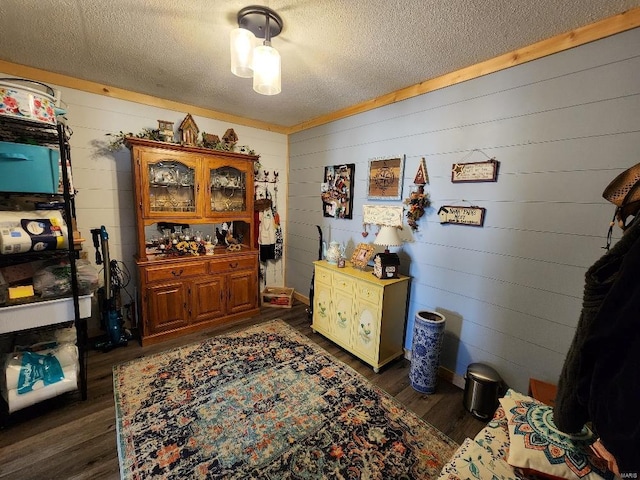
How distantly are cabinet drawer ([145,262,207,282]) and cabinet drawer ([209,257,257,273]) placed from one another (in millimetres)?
100

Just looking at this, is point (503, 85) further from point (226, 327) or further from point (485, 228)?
point (226, 327)

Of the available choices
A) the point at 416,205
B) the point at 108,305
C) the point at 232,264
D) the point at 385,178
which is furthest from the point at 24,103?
the point at 416,205

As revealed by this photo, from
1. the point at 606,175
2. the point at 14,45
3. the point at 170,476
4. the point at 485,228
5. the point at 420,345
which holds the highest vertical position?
the point at 14,45

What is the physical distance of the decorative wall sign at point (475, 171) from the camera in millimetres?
1943

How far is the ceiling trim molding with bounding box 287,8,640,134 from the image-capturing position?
1443 millimetres

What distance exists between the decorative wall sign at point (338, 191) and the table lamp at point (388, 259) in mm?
724

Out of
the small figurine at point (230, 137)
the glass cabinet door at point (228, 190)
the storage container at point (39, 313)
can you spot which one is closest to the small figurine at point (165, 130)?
the glass cabinet door at point (228, 190)

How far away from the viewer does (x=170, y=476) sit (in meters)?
1.42

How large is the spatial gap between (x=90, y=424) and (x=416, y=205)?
2911 millimetres

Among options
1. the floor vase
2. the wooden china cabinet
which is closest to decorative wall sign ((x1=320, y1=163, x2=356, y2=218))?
the wooden china cabinet

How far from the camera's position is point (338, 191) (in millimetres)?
3182

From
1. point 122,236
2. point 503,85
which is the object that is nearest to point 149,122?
point 122,236

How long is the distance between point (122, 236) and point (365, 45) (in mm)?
2987

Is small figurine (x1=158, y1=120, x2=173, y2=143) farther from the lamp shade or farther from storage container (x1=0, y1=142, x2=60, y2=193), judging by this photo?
the lamp shade
